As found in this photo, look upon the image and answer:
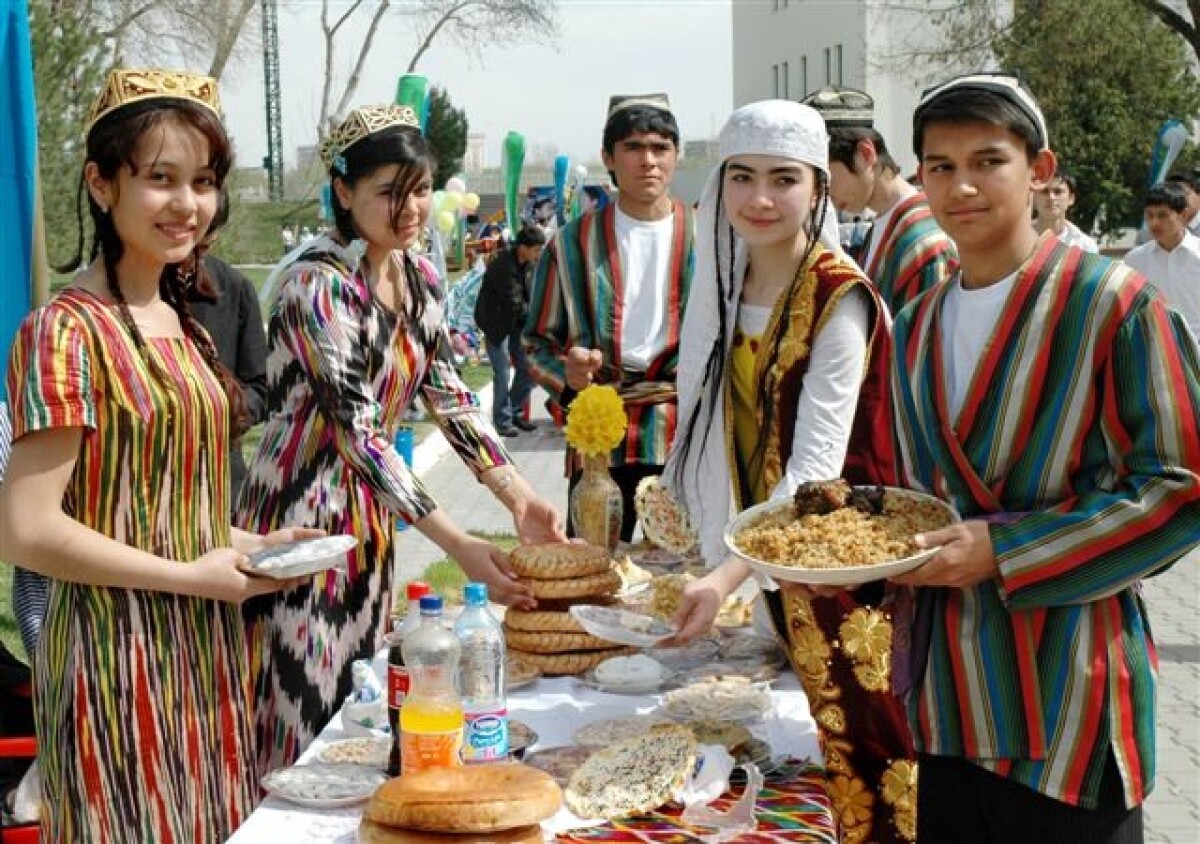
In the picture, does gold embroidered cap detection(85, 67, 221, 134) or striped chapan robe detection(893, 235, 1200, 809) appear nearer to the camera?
striped chapan robe detection(893, 235, 1200, 809)

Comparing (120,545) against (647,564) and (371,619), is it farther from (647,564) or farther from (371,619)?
(647,564)

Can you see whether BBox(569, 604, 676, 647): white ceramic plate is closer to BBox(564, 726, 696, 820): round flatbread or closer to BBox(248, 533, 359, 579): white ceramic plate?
BBox(564, 726, 696, 820): round flatbread

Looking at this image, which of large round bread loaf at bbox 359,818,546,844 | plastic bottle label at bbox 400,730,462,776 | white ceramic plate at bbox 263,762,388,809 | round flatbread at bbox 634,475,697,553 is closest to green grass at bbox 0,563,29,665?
round flatbread at bbox 634,475,697,553

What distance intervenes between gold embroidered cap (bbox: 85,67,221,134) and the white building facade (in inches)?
1430

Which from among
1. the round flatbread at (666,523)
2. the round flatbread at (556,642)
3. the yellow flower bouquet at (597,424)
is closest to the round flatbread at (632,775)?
the round flatbread at (556,642)

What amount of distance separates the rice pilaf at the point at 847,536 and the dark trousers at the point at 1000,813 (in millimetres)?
411

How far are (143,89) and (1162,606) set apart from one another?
6.14 meters

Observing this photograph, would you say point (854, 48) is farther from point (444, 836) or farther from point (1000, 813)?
point (444, 836)

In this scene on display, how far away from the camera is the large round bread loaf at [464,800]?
179 centimetres

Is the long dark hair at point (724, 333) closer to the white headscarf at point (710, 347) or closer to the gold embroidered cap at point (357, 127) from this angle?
the white headscarf at point (710, 347)

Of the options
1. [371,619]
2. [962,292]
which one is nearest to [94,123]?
[371,619]

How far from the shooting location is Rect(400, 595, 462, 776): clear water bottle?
6.66ft

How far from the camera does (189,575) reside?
2.37 metres

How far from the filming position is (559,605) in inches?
113
